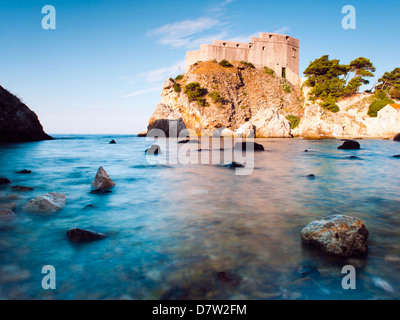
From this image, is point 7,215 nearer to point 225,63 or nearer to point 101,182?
point 101,182

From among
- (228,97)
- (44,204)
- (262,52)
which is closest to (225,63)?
(228,97)

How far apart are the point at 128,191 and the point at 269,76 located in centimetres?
7499

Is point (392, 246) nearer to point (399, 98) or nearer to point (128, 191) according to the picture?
point (128, 191)

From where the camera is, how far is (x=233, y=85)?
69.9m

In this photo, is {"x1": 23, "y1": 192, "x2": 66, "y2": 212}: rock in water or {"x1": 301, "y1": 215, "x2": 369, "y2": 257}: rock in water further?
{"x1": 23, "y1": 192, "x2": 66, "y2": 212}: rock in water

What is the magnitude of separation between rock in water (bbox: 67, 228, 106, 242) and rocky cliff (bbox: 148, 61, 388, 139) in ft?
145

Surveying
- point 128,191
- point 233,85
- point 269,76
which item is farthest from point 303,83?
point 128,191

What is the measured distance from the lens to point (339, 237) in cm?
318

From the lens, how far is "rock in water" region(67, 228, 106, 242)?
11.8 ft

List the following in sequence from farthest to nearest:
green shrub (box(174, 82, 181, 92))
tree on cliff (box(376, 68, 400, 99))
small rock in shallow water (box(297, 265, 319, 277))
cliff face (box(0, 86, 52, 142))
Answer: green shrub (box(174, 82, 181, 92)) → tree on cliff (box(376, 68, 400, 99)) → cliff face (box(0, 86, 52, 142)) → small rock in shallow water (box(297, 265, 319, 277))

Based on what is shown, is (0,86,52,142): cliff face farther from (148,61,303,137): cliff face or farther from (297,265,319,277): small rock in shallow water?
(148,61,303,137): cliff face

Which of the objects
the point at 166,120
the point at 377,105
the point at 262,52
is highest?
the point at 262,52

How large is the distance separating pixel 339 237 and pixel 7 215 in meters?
5.59

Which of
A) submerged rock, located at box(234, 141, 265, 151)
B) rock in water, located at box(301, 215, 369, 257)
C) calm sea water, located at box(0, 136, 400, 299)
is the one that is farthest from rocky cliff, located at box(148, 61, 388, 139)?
rock in water, located at box(301, 215, 369, 257)
